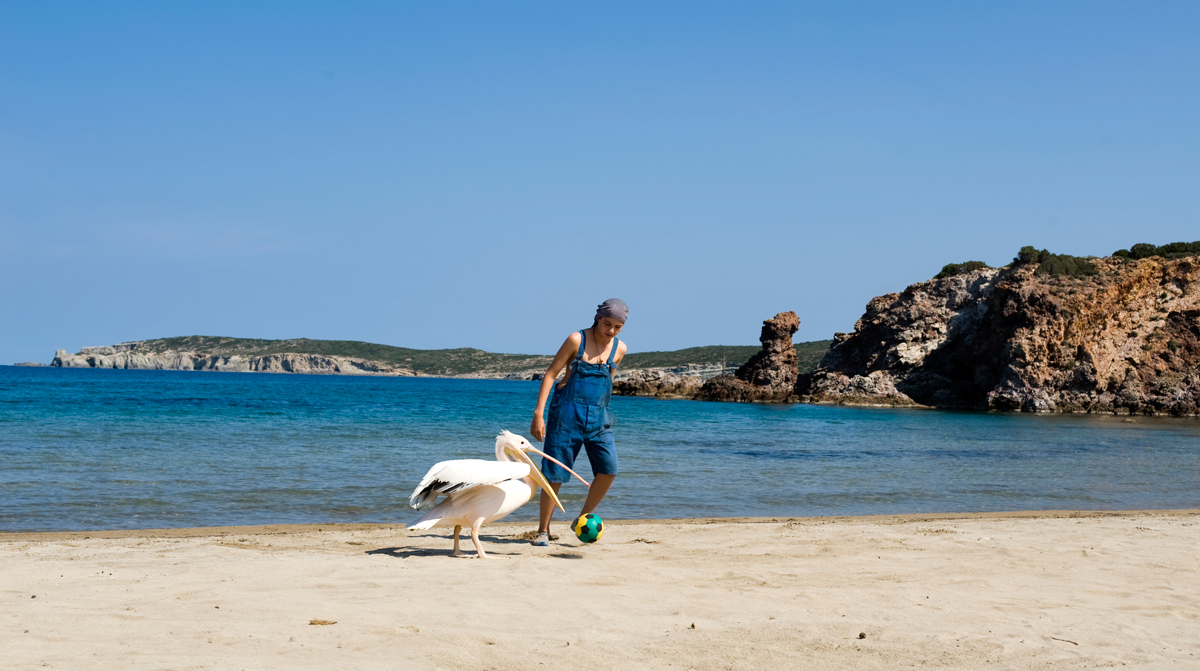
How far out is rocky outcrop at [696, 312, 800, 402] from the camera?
61.1 metres

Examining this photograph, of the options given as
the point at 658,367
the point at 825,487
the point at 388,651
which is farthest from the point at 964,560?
the point at 658,367

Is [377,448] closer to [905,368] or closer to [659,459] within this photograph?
[659,459]

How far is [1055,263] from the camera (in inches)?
2055

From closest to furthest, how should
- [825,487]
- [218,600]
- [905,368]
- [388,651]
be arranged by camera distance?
[388,651] < [218,600] < [825,487] < [905,368]

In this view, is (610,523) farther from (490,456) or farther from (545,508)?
(490,456)

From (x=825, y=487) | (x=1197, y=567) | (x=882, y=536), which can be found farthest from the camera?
(x=825, y=487)

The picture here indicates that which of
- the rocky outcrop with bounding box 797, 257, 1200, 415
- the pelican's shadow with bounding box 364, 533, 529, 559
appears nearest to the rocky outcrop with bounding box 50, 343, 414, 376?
the rocky outcrop with bounding box 797, 257, 1200, 415

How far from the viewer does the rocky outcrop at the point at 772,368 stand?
61125 millimetres

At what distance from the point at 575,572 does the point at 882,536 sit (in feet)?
10.5

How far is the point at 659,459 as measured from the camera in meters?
16.2

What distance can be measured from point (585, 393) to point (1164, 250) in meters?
59.1

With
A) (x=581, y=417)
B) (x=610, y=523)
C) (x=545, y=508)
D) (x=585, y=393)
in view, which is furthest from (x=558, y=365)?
(x=610, y=523)

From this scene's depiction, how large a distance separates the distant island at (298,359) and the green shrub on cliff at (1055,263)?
82455 mm

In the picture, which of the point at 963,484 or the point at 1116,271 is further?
the point at 1116,271
